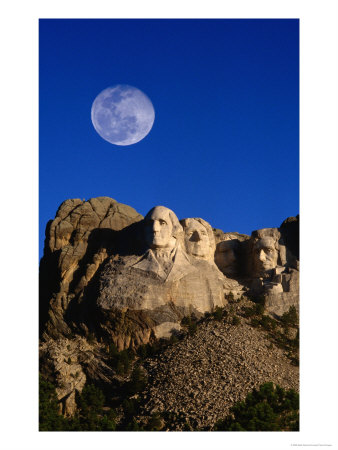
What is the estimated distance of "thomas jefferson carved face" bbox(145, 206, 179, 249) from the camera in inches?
1994

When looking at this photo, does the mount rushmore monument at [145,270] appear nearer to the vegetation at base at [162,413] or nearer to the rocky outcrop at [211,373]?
the vegetation at base at [162,413]

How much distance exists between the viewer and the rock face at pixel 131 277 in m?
47.8

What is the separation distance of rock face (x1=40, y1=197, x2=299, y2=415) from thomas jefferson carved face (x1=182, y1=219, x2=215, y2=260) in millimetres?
71

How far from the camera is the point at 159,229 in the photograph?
50.8m

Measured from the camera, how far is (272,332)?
49.6 meters

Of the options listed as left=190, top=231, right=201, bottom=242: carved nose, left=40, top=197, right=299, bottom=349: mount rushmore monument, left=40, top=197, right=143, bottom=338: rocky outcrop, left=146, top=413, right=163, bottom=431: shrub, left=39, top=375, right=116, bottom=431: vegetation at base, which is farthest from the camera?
left=190, top=231, right=201, bottom=242: carved nose

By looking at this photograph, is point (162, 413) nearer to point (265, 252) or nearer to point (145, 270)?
point (145, 270)

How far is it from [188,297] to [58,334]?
26.0 ft

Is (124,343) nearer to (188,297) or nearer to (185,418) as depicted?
(188,297)

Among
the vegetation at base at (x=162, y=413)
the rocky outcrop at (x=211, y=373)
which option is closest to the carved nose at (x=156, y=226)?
the vegetation at base at (x=162, y=413)

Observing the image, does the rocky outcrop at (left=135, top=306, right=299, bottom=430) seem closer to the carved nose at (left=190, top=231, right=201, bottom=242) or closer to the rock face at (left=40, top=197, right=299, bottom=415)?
the rock face at (left=40, top=197, right=299, bottom=415)

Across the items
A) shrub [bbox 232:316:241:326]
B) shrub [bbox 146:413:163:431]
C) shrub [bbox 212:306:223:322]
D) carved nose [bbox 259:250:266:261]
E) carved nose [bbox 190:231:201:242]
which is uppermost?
carved nose [bbox 190:231:201:242]

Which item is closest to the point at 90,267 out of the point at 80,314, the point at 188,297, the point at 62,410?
the point at 80,314

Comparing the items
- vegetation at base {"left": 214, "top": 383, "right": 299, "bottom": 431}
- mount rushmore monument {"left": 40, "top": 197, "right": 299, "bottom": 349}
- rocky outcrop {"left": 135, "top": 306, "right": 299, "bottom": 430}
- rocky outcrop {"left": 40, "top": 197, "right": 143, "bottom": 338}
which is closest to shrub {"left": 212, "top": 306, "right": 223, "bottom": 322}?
rocky outcrop {"left": 135, "top": 306, "right": 299, "bottom": 430}
